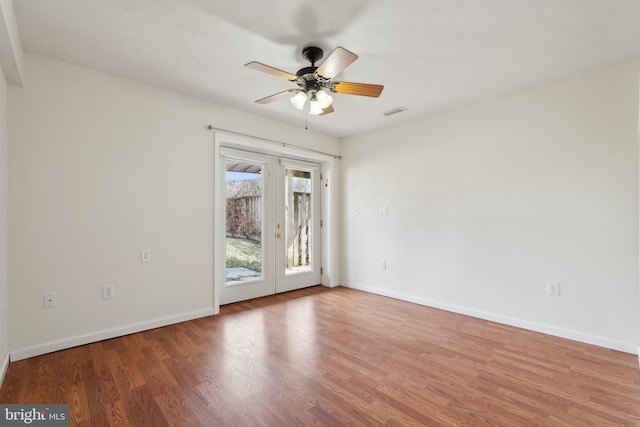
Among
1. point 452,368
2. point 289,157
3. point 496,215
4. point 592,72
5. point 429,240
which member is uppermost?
point 592,72

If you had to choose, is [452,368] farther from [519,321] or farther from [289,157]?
[289,157]

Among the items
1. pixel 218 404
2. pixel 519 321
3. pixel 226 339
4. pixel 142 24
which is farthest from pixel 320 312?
pixel 142 24

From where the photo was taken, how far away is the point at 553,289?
295 centimetres

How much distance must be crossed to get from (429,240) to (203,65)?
10.8 feet

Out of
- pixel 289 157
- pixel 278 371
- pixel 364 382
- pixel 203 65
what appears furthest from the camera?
pixel 289 157

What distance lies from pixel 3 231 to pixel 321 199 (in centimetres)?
381

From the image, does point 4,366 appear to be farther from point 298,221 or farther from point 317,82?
point 298,221

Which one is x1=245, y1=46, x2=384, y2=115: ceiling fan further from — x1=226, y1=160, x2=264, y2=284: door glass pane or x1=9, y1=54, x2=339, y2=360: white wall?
x1=226, y1=160, x2=264, y2=284: door glass pane

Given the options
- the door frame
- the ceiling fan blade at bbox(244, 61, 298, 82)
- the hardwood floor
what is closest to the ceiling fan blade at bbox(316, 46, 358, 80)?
the ceiling fan blade at bbox(244, 61, 298, 82)

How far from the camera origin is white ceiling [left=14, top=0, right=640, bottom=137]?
1950mm

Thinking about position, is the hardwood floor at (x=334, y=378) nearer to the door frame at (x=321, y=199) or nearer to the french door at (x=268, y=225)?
the door frame at (x=321, y=199)

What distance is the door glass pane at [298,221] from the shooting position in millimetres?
4711

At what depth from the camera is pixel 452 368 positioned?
7.60 feet

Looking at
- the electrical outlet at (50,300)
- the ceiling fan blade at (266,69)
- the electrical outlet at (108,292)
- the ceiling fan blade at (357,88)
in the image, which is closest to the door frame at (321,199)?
the electrical outlet at (108,292)
